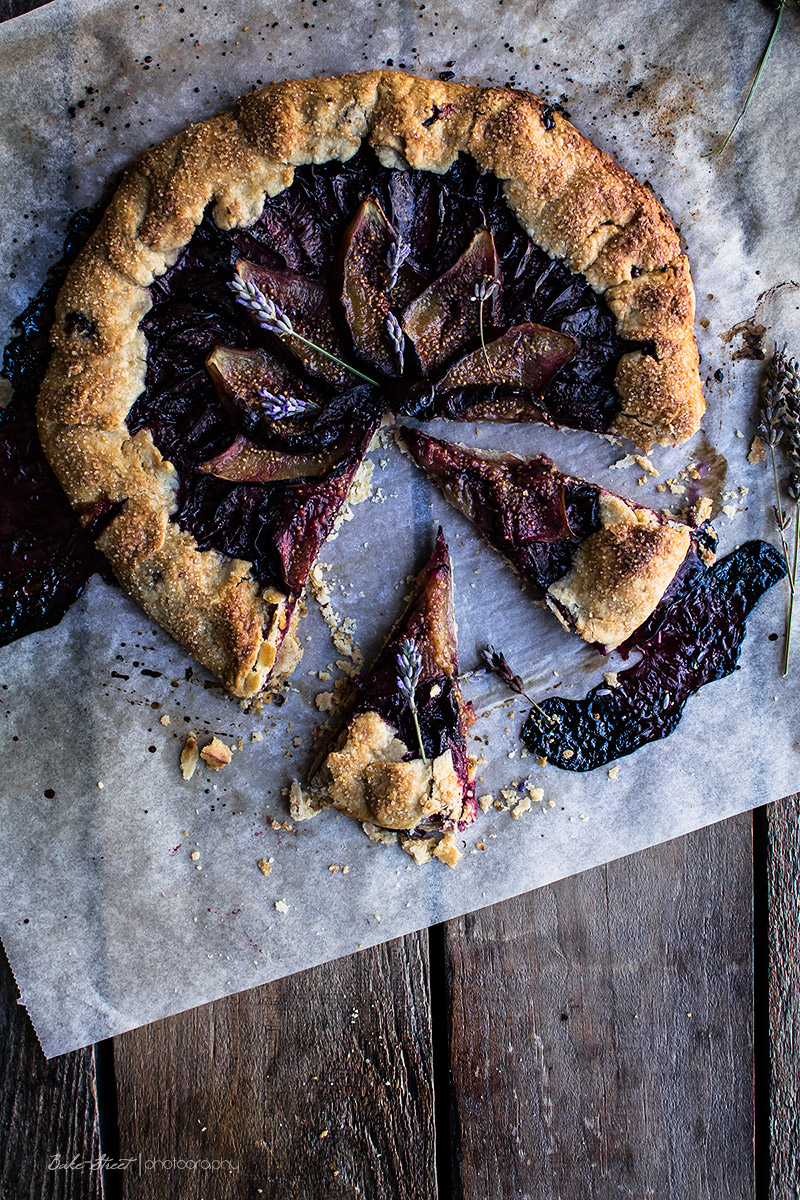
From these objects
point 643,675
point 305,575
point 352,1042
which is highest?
point 305,575

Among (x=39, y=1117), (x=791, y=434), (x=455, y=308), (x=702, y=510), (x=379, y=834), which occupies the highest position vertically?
(x=455, y=308)

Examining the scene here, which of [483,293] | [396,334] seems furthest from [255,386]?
[483,293]

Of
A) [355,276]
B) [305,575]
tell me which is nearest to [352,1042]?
[305,575]

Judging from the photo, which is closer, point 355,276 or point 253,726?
point 355,276

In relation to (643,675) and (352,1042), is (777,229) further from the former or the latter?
(352,1042)

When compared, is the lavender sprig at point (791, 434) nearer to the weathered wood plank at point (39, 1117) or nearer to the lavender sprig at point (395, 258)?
the lavender sprig at point (395, 258)

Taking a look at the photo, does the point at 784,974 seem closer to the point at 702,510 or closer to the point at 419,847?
the point at 419,847
